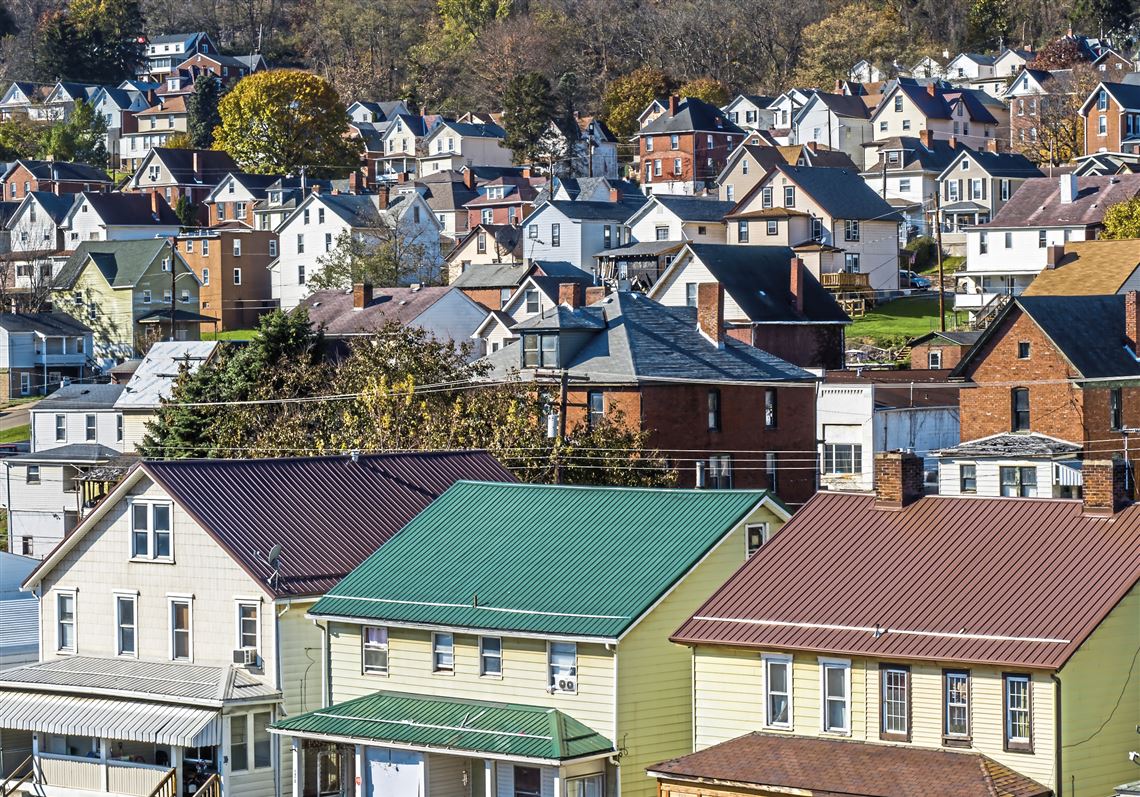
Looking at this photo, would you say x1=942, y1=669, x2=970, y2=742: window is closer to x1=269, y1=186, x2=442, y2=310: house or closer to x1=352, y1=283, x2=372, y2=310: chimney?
x1=352, y1=283, x2=372, y2=310: chimney

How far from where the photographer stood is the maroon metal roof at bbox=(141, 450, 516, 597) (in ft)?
142

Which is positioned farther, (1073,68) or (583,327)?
(1073,68)

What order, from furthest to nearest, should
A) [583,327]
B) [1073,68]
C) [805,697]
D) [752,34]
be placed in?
[752,34]
[1073,68]
[583,327]
[805,697]

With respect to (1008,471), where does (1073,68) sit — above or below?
above

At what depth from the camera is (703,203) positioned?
123 metres

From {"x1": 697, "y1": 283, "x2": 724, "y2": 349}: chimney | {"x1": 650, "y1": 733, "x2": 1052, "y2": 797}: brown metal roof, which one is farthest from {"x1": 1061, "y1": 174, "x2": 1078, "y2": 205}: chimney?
{"x1": 650, "y1": 733, "x2": 1052, "y2": 797}: brown metal roof

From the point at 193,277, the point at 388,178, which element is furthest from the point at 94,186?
the point at 193,277

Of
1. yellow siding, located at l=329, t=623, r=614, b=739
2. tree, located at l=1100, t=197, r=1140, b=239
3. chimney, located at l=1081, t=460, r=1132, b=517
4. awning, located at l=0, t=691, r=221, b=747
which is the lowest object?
awning, located at l=0, t=691, r=221, b=747

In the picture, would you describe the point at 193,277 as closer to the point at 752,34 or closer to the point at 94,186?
the point at 94,186

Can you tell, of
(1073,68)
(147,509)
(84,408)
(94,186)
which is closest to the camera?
(147,509)

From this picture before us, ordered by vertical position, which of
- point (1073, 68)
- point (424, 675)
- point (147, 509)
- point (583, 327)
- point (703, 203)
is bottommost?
point (424, 675)

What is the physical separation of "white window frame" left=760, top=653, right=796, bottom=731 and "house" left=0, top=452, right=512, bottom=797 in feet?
36.2

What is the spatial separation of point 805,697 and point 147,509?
1711 centimetres

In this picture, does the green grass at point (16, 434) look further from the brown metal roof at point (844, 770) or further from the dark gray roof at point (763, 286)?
the brown metal roof at point (844, 770)
